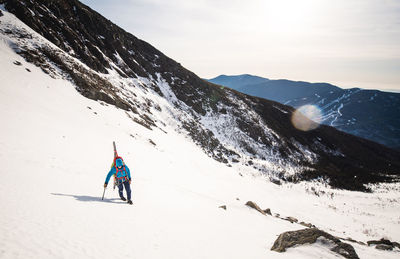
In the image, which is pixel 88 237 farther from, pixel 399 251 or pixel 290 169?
pixel 290 169

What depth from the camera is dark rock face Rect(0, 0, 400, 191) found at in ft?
102

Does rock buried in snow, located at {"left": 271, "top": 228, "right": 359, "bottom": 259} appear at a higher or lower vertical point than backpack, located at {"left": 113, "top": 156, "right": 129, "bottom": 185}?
lower

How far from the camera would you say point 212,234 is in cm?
787

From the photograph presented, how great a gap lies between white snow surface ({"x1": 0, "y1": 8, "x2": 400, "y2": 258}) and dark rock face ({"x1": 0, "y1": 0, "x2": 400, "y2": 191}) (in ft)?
27.7

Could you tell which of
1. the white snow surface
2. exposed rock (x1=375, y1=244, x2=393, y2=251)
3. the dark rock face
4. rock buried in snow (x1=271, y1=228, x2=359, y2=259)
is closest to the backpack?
the white snow surface

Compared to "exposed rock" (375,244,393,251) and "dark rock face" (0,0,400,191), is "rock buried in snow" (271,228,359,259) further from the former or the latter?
"dark rock face" (0,0,400,191)

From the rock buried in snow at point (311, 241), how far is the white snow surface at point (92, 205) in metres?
0.32

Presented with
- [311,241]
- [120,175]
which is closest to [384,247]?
[311,241]

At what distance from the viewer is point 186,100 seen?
2191 inches

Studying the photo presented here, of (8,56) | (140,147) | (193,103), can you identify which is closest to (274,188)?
(140,147)

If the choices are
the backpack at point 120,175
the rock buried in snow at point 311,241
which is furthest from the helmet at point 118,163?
the rock buried in snow at point 311,241

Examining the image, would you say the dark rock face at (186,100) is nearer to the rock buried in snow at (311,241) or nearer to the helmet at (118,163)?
the helmet at (118,163)

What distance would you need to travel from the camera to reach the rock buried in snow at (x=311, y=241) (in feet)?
24.2

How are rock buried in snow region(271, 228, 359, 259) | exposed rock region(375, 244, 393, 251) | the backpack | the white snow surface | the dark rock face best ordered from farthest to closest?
the dark rock face < exposed rock region(375, 244, 393, 251) < the backpack < rock buried in snow region(271, 228, 359, 259) < the white snow surface
